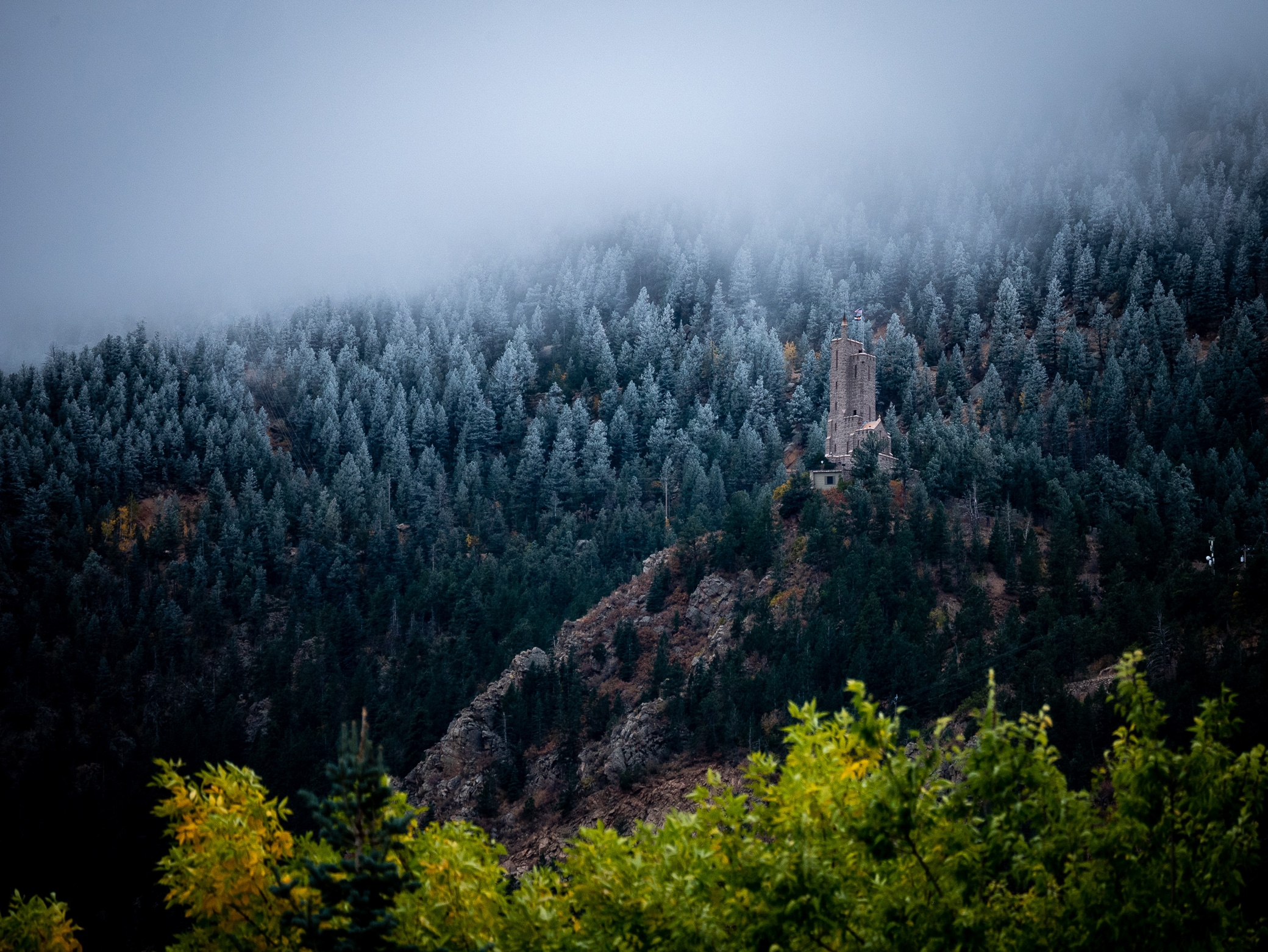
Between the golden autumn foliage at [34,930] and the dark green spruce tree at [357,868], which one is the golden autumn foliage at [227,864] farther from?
the golden autumn foliage at [34,930]

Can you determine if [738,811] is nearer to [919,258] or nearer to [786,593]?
[786,593]

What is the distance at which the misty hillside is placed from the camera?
68938 mm

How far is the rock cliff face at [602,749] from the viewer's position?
65.4 m

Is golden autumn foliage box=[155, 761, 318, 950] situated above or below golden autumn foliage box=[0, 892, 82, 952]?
above

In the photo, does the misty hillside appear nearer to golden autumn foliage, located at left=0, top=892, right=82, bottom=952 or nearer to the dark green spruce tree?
the dark green spruce tree

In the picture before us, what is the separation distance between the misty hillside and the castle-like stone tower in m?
5.11

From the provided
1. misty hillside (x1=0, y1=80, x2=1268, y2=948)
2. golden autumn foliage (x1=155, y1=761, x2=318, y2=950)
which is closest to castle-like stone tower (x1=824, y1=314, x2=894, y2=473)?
misty hillside (x1=0, y1=80, x2=1268, y2=948)

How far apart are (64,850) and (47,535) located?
4490cm

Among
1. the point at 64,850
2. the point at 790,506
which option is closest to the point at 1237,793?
the point at 790,506

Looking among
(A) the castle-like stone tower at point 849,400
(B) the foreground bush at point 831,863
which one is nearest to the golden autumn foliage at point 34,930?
(B) the foreground bush at point 831,863

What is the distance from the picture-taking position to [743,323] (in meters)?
156

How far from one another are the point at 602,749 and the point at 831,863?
5549 centimetres

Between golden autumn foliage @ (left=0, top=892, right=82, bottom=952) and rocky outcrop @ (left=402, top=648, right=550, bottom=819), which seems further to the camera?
rocky outcrop @ (left=402, top=648, right=550, bottom=819)

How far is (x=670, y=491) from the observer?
118375 mm
